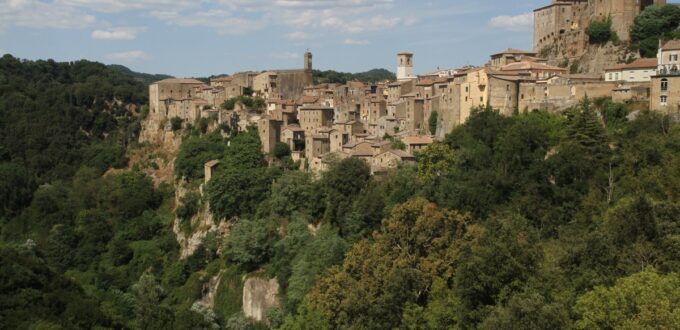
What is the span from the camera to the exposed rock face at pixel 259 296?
47044 mm

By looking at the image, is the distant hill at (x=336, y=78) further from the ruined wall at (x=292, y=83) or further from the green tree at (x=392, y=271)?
the green tree at (x=392, y=271)

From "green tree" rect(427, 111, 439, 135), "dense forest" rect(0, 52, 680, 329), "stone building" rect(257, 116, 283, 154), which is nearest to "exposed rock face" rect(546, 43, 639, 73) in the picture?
"dense forest" rect(0, 52, 680, 329)

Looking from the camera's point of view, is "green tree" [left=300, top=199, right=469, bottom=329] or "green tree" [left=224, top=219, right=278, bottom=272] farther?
"green tree" [left=224, top=219, right=278, bottom=272]

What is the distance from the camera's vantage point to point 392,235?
113 ft

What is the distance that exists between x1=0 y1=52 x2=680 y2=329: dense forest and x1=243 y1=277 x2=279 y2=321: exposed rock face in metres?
0.90

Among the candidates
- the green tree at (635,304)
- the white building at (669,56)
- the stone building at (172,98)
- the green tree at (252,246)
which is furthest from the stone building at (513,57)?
the green tree at (635,304)

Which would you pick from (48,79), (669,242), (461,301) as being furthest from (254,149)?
(48,79)

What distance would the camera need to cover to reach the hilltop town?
45375 mm

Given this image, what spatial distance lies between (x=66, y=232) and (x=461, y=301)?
45.7 meters

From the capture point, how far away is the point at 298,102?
2709 inches

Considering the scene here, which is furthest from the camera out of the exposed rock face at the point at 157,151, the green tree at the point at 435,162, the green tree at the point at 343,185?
the exposed rock face at the point at 157,151

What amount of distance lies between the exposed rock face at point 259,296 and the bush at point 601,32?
2728cm

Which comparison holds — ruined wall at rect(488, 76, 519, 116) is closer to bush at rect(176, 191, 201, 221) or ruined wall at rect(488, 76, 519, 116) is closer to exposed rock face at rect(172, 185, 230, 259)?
exposed rock face at rect(172, 185, 230, 259)

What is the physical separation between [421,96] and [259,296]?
18.1 metres
